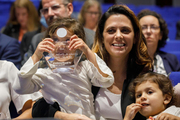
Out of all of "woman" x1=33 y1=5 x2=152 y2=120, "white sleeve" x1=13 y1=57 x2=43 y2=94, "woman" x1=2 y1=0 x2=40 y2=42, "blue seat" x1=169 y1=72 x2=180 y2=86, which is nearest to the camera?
"white sleeve" x1=13 y1=57 x2=43 y2=94

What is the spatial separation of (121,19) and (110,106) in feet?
1.54

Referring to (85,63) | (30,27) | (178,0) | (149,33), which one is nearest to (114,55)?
(85,63)

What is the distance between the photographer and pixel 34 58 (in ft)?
3.50

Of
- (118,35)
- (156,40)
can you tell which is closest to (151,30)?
(156,40)

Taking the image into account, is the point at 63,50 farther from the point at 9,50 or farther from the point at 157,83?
the point at 9,50

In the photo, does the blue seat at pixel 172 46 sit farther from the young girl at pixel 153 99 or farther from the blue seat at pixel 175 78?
the young girl at pixel 153 99

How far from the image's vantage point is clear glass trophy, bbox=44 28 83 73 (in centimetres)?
103

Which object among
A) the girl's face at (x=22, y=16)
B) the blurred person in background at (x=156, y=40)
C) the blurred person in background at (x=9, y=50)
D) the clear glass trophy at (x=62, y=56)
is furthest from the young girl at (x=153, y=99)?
the girl's face at (x=22, y=16)

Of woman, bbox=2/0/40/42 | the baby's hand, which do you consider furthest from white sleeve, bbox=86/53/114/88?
woman, bbox=2/0/40/42

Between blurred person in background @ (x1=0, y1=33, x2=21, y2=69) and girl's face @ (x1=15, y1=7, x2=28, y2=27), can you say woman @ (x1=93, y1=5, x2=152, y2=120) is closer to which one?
blurred person in background @ (x1=0, y1=33, x2=21, y2=69)

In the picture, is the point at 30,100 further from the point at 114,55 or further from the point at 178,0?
the point at 178,0

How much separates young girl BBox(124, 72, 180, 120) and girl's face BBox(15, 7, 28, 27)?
1.96m

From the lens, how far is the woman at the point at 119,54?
1.25 metres

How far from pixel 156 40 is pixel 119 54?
0.80m
